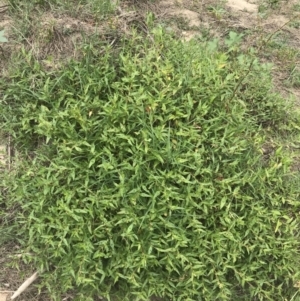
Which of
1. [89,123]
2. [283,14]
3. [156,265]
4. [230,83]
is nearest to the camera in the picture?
[156,265]

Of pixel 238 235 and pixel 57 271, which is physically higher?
pixel 238 235

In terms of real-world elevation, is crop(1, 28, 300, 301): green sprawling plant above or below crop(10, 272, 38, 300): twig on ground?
above

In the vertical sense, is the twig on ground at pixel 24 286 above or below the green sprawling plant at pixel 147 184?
below

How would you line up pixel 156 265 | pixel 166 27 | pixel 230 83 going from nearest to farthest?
pixel 156 265 < pixel 230 83 < pixel 166 27

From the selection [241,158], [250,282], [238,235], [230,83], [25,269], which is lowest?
[25,269]

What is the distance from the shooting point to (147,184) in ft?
9.54

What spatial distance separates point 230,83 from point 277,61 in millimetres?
808

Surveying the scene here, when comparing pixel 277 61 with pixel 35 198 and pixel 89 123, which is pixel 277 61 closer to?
pixel 89 123

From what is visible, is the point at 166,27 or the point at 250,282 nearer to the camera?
the point at 250,282

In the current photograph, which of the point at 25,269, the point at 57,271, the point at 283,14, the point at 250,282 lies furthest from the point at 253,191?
the point at 283,14

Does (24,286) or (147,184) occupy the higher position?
(147,184)

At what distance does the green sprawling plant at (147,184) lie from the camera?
2830 mm

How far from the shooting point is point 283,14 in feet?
14.2

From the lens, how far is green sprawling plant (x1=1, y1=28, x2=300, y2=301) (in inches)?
111
